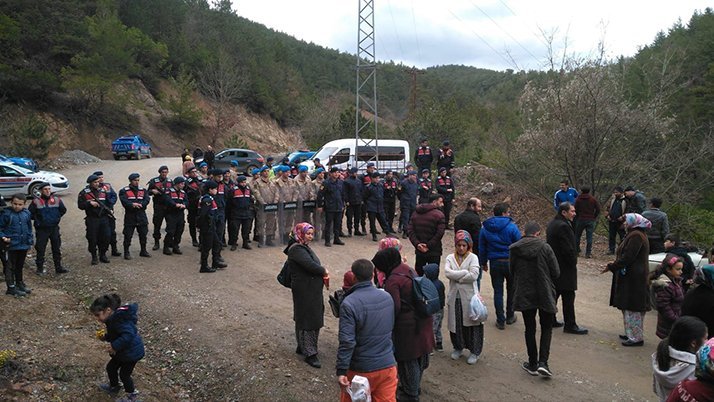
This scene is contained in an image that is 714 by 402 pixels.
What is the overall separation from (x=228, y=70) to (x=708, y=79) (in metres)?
39.5

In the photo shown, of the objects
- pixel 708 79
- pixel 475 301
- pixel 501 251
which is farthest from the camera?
pixel 708 79

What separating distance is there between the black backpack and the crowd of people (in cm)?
3

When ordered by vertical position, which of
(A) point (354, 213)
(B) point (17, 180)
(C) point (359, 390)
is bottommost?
(C) point (359, 390)

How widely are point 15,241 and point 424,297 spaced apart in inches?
269

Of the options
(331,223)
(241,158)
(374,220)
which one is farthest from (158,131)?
(331,223)

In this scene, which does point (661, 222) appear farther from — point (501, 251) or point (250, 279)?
point (250, 279)

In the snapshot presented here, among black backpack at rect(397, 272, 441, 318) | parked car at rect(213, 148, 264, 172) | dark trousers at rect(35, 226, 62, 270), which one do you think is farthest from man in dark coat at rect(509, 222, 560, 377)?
parked car at rect(213, 148, 264, 172)

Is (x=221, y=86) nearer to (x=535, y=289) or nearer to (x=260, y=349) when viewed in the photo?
(x=260, y=349)

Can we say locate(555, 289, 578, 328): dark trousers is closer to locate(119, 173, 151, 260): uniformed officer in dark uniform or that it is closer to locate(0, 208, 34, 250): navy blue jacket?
locate(119, 173, 151, 260): uniformed officer in dark uniform

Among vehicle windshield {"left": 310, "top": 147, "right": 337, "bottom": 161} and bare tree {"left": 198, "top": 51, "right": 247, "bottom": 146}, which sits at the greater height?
bare tree {"left": 198, "top": 51, "right": 247, "bottom": 146}

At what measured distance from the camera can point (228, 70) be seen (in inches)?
2046

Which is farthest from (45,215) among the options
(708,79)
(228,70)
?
(228,70)

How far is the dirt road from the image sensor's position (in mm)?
5727

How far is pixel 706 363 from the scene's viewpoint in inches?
115
